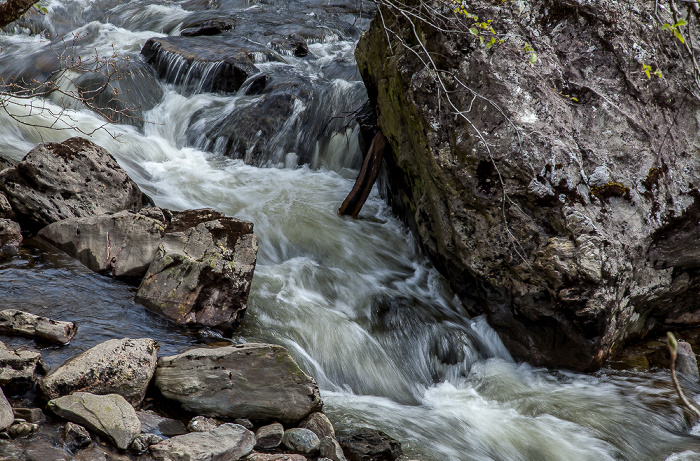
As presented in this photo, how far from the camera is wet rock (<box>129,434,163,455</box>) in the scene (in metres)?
2.70

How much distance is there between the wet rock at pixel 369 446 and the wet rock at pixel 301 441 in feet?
1.04

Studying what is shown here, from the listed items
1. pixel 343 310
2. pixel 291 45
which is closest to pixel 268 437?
pixel 343 310

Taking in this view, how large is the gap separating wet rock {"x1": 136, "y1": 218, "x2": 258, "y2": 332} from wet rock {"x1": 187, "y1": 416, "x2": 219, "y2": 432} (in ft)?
4.01

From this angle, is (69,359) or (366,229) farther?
(366,229)

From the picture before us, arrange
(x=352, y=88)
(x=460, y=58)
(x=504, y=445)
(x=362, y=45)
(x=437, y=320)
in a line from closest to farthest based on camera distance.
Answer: (x=504, y=445), (x=460, y=58), (x=437, y=320), (x=362, y=45), (x=352, y=88)

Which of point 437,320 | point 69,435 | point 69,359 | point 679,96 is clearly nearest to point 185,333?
point 69,359

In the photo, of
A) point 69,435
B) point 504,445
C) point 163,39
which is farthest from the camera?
point 163,39

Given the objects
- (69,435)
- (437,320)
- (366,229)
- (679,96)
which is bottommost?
(69,435)

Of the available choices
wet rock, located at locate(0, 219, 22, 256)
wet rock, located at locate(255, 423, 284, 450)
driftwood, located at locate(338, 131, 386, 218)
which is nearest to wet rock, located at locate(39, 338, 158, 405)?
wet rock, located at locate(255, 423, 284, 450)

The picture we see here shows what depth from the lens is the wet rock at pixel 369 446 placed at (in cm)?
338

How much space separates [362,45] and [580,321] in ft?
14.1

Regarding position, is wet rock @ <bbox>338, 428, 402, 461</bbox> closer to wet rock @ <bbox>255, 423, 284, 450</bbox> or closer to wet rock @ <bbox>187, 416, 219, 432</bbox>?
wet rock @ <bbox>255, 423, 284, 450</bbox>

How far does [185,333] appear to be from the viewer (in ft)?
13.6

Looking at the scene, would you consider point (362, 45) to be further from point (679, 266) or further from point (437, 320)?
point (679, 266)
